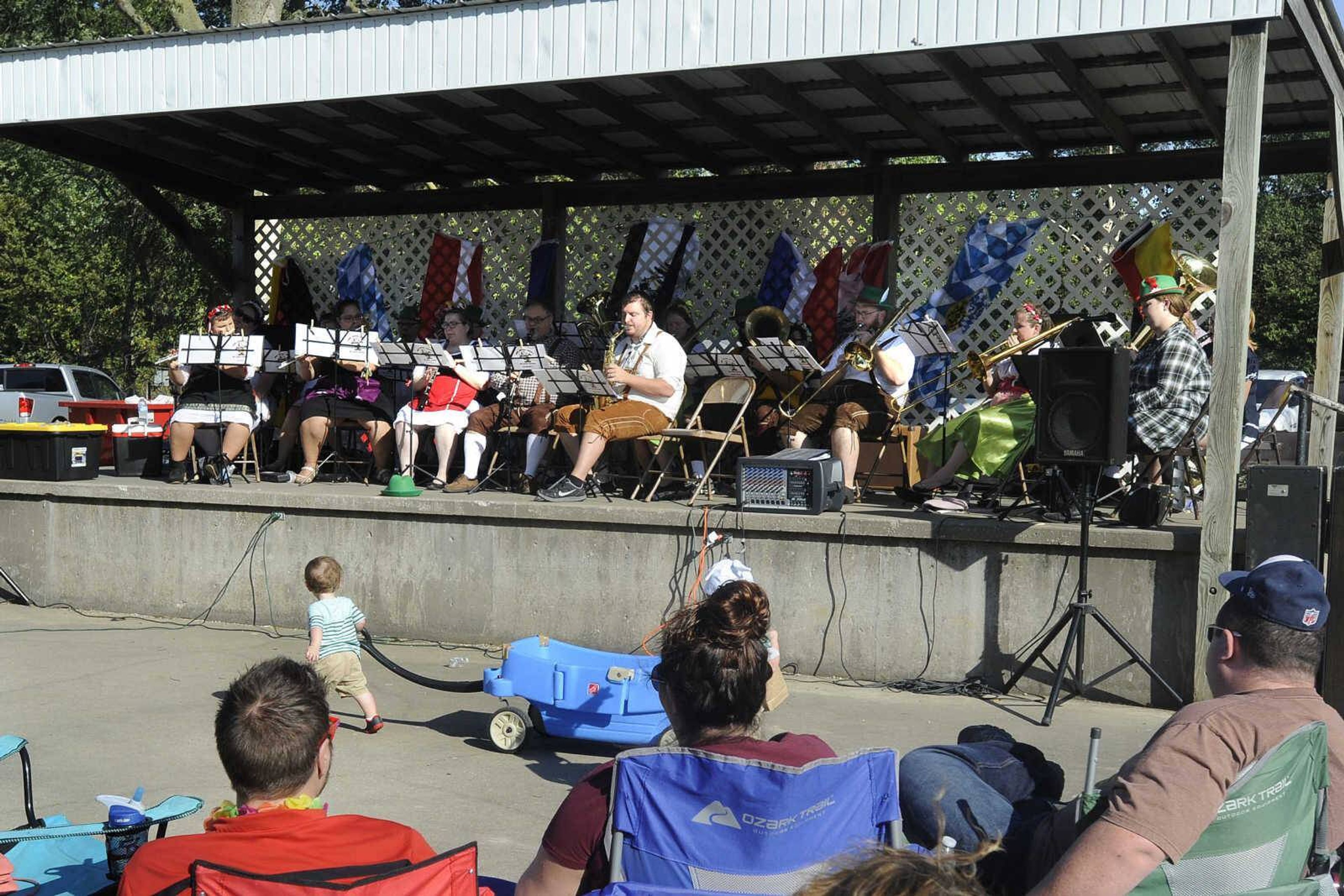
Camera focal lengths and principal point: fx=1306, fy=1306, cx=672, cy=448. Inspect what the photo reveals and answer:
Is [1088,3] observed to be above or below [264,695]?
above

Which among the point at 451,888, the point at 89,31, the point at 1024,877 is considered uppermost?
the point at 89,31

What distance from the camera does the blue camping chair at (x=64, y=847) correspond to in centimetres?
276

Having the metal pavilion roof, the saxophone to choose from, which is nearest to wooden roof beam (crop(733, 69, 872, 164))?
the metal pavilion roof

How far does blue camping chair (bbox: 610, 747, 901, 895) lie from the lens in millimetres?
2471

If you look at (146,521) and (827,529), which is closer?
(827,529)

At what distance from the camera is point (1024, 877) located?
290 centimetres

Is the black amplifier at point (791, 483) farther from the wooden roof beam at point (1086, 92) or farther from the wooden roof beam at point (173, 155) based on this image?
the wooden roof beam at point (173, 155)

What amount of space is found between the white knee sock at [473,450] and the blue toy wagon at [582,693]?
3894 mm

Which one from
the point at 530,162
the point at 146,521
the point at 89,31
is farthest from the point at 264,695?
the point at 89,31

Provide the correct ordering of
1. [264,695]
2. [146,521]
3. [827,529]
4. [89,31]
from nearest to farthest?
1. [264,695]
2. [827,529]
3. [146,521]
4. [89,31]

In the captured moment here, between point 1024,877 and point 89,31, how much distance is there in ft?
Result: 86.7

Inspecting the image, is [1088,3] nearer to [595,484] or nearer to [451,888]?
[595,484]

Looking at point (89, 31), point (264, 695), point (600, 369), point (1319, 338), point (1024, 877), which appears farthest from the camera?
point (89, 31)

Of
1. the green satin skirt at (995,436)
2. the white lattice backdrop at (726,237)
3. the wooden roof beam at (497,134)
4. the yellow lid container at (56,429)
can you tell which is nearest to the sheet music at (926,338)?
the green satin skirt at (995,436)
